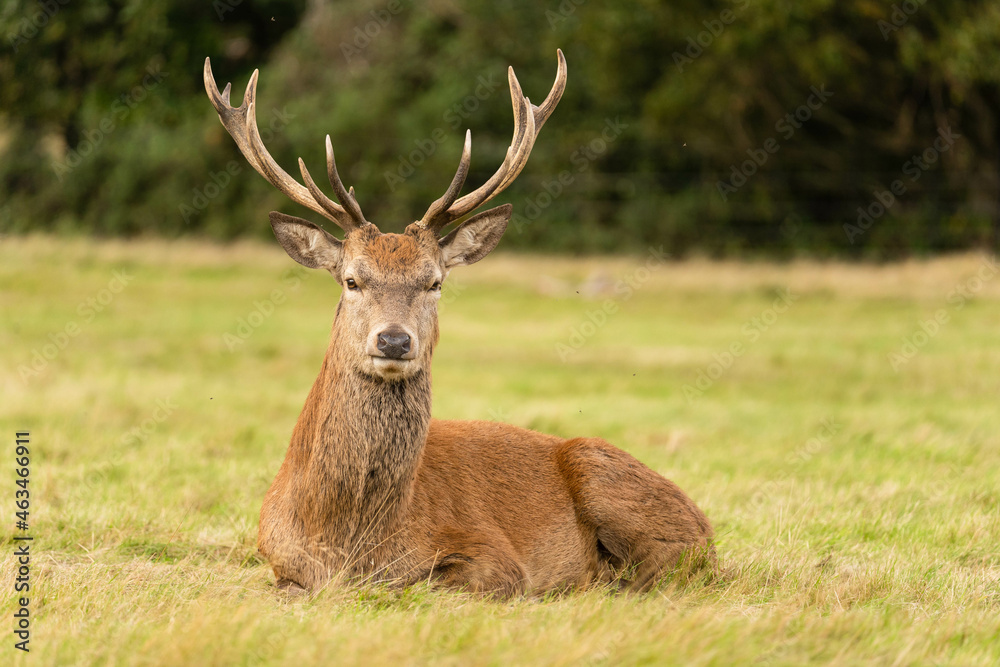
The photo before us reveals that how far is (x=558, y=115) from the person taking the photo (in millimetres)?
29906

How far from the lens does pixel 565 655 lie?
3.67 m

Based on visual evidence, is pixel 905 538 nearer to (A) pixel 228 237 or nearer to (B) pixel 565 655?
(B) pixel 565 655
